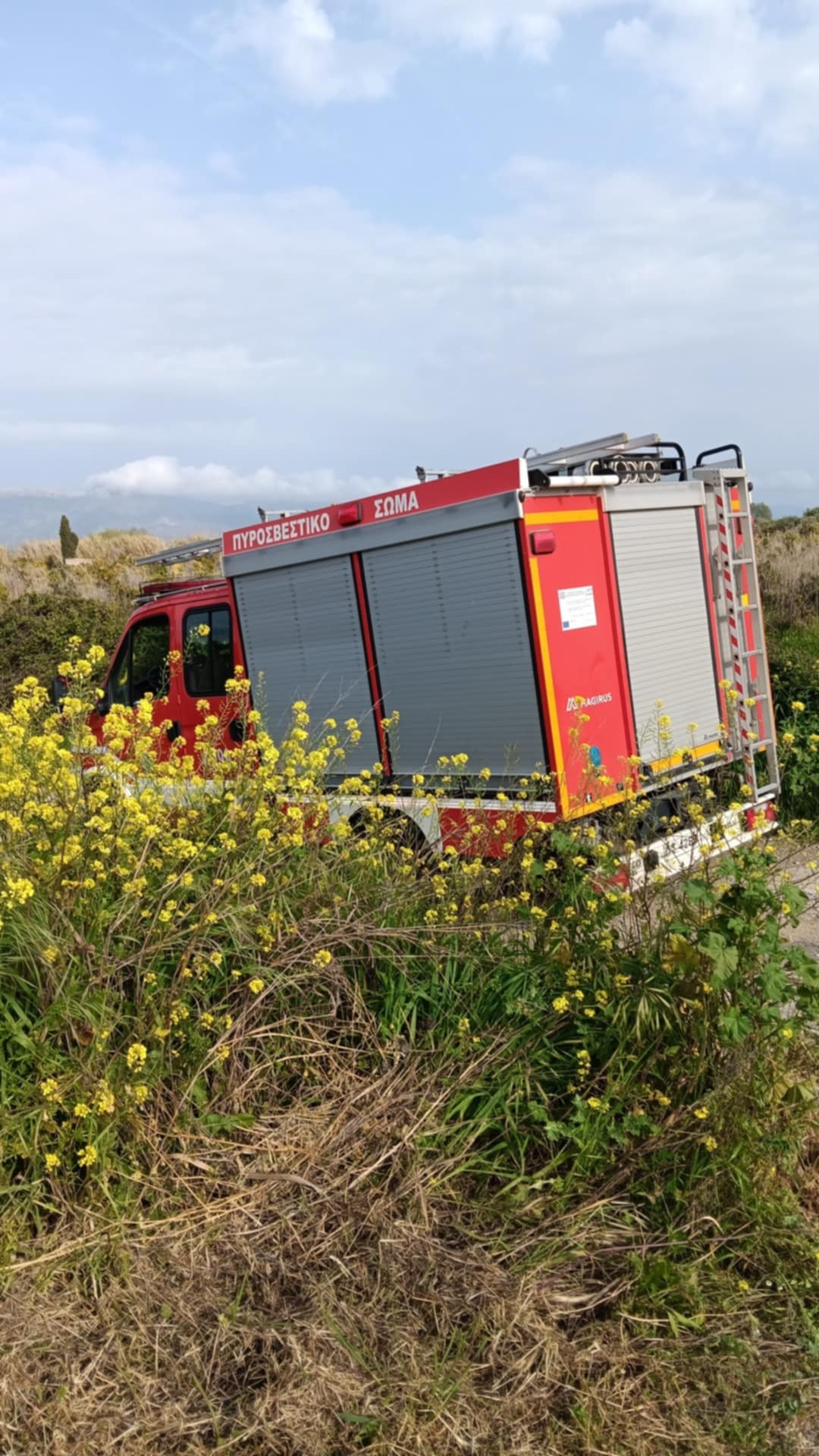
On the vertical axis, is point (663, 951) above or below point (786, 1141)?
above

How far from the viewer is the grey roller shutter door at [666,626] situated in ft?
21.3

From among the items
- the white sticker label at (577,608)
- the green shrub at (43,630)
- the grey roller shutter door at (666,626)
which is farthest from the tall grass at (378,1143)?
the green shrub at (43,630)

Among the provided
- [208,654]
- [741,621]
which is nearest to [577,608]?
[741,621]

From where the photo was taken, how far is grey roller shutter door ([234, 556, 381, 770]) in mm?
7098

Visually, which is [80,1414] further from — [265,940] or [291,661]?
[291,661]

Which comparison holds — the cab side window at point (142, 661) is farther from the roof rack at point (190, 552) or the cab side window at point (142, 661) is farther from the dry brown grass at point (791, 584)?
the dry brown grass at point (791, 584)

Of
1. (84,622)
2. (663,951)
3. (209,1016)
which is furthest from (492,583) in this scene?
(84,622)

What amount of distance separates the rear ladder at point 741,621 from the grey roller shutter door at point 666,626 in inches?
7.2

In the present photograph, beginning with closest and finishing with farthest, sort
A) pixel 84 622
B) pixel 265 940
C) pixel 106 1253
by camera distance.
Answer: pixel 106 1253 → pixel 265 940 → pixel 84 622

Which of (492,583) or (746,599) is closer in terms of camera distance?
(492,583)

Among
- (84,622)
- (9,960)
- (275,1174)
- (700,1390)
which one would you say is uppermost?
(84,622)

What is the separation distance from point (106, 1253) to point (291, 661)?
192 inches

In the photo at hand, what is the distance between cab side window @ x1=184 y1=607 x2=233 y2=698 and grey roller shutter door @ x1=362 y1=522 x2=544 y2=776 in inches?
66.1

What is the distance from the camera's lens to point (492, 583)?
6.11 meters
